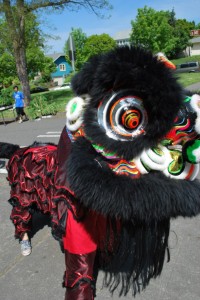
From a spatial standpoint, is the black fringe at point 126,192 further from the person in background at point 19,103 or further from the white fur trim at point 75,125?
the person in background at point 19,103

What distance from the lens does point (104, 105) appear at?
4.95 ft

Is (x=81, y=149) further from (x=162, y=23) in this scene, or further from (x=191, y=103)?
(x=162, y=23)

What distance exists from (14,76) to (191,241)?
39107 mm

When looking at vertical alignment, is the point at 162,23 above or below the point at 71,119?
above

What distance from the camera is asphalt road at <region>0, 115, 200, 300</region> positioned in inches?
89.2

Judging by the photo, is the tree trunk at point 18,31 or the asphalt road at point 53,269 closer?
the asphalt road at point 53,269

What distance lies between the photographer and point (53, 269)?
8.59ft

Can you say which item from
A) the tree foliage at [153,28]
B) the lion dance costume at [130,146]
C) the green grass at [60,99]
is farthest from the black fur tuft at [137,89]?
the tree foliage at [153,28]

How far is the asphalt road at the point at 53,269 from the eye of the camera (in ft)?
7.43

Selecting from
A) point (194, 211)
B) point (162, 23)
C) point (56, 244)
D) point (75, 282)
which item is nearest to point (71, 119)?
point (194, 211)

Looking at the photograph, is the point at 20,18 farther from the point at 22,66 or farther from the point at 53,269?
the point at 53,269

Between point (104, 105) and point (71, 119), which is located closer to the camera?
point (104, 105)

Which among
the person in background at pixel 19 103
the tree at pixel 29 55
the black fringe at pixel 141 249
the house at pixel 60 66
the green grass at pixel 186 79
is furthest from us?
the house at pixel 60 66

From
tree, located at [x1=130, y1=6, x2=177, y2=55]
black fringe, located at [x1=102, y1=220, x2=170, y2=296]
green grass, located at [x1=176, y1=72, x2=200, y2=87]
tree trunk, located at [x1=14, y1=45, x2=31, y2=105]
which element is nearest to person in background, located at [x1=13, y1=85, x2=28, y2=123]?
tree trunk, located at [x1=14, y1=45, x2=31, y2=105]
